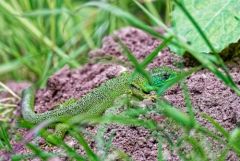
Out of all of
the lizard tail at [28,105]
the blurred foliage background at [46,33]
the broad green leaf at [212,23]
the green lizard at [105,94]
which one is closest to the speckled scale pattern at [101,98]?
the green lizard at [105,94]

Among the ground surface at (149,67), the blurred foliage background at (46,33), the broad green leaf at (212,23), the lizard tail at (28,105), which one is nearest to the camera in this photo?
the ground surface at (149,67)

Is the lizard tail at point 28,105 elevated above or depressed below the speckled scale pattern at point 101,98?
above

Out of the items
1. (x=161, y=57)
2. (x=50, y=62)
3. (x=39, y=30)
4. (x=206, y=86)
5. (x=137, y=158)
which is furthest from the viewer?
(x=39, y=30)

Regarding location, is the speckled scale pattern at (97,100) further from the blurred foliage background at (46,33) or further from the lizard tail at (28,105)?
the blurred foliage background at (46,33)

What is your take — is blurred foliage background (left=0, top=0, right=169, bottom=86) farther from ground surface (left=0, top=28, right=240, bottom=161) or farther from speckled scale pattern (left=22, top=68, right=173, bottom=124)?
speckled scale pattern (left=22, top=68, right=173, bottom=124)

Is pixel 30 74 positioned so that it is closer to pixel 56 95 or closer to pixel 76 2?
pixel 76 2

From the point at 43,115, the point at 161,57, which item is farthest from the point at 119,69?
the point at 43,115
